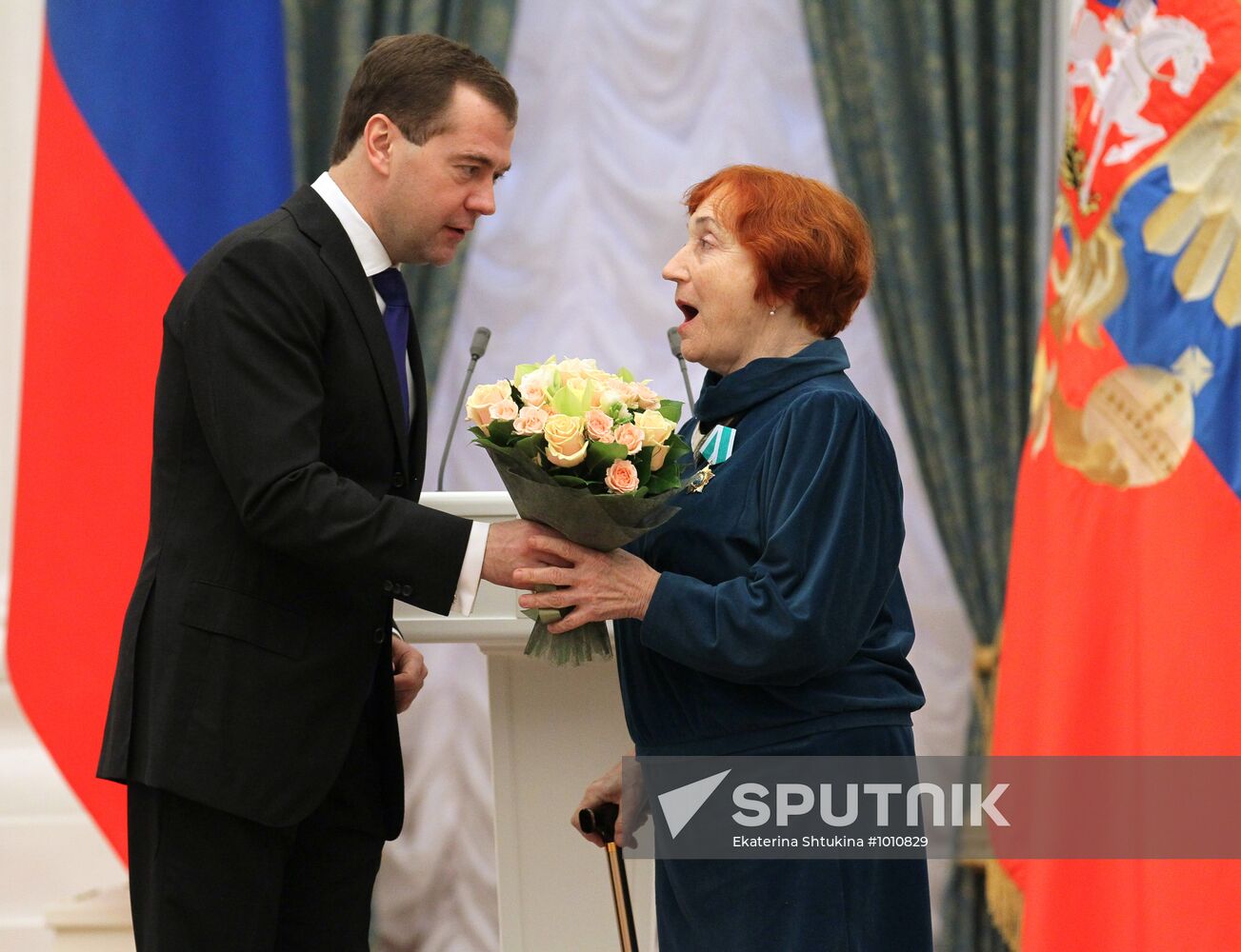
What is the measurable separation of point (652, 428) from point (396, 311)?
64cm

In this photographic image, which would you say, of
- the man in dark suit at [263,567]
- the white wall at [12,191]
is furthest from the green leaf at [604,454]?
the white wall at [12,191]

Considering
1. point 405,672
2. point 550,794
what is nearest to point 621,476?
point 405,672

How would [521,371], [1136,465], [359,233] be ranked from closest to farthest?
1. [521,371]
2. [359,233]
3. [1136,465]

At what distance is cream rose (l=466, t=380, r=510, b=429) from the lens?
6.97 ft

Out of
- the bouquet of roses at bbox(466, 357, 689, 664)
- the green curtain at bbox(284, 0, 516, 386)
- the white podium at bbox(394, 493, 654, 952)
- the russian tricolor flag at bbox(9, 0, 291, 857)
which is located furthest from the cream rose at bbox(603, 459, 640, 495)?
the green curtain at bbox(284, 0, 516, 386)

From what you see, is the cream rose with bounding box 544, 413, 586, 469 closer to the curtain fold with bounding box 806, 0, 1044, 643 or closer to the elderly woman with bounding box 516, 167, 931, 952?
the elderly woman with bounding box 516, 167, 931, 952

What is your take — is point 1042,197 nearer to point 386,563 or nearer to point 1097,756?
point 1097,756

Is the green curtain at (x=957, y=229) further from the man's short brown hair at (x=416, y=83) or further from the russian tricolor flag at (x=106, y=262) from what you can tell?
the man's short brown hair at (x=416, y=83)

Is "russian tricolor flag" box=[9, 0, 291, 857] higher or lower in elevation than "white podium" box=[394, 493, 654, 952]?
higher

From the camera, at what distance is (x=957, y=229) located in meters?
4.33

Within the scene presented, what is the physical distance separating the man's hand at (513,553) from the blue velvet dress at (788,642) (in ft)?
0.66

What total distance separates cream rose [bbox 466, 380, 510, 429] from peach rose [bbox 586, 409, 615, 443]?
0.53ft

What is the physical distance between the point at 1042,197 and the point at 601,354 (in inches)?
58.1

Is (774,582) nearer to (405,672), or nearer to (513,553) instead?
(513,553)
